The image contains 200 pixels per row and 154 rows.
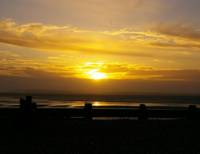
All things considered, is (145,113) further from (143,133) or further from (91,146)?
(91,146)

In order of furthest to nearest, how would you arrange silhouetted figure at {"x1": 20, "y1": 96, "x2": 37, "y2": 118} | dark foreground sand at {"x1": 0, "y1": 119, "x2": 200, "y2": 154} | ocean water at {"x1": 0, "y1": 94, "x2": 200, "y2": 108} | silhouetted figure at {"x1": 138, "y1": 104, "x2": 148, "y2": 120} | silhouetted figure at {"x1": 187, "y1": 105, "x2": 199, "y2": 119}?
ocean water at {"x1": 0, "y1": 94, "x2": 200, "y2": 108}
silhouetted figure at {"x1": 187, "y1": 105, "x2": 199, "y2": 119}
silhouetted figure at {"x1": 138, "y1": 104, "x2": 148, "y2": 120}
silhouetted figure at {"x1": 20, "y1": 96, "x2": 37, "y2": 118}
dark foreground sand at {"x1": 0, "y1": 119, "x2": 200, "y2": 154}

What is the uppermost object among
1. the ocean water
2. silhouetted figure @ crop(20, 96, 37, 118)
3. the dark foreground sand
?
the ocean water

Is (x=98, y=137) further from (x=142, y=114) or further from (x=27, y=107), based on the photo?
(x=142, y=114)

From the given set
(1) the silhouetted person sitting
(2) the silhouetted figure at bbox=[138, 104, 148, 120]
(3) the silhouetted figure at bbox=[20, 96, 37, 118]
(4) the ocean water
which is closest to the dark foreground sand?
(3) the silhouetted figure at bbox=[20, 96, 37, 118]

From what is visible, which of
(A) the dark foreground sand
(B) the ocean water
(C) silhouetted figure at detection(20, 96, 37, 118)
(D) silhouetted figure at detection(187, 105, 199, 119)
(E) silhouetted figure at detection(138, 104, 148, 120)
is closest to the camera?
(A) the dark foreground sand

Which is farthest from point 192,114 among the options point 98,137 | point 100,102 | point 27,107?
point 100,102

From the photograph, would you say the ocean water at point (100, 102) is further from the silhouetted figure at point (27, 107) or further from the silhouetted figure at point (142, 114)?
the silhouetted figure at point (27, 107)

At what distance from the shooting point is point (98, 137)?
47.6ft

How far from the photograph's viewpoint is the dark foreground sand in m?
11.8

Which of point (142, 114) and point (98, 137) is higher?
point (142, 114)

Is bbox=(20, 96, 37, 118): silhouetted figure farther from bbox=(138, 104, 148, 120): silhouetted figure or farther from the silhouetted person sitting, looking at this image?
bbox=(138, 104, 148, 120): silhouetted figure

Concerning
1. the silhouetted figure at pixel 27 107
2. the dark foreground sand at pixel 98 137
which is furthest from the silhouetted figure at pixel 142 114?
the silhouetted figure at pixel 27 107

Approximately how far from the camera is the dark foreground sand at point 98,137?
38.6ft

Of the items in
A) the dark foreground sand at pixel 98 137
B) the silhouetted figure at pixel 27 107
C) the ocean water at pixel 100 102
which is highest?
the ocean water at pixel 100 102
